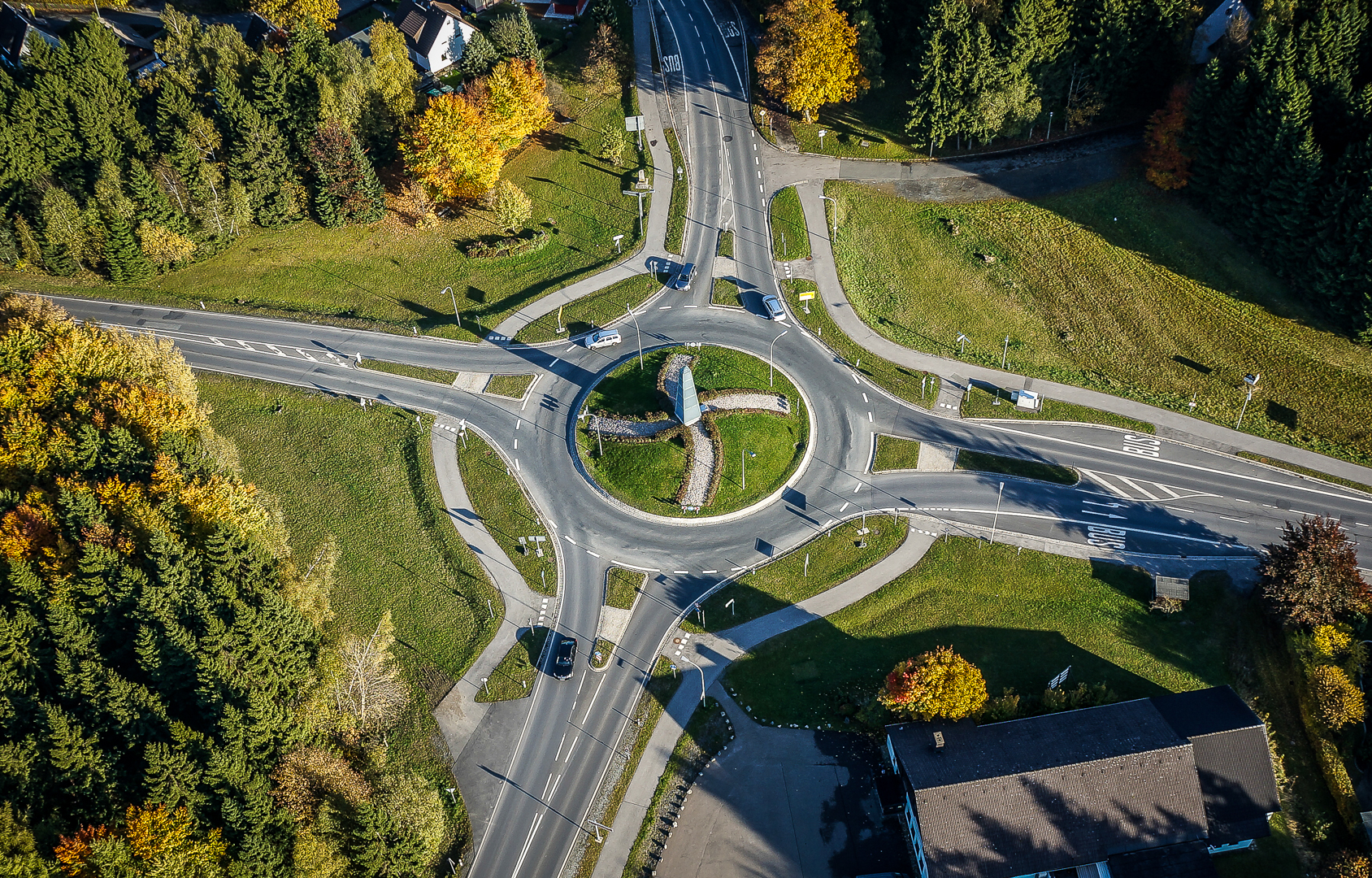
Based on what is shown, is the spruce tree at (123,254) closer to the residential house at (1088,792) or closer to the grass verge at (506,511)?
the grass verge at (506,511)

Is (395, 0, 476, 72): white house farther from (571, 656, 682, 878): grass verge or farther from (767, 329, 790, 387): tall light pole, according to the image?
(571, 656, 682, 878): grass verge

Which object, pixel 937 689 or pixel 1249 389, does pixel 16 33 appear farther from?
pixel 1249 389

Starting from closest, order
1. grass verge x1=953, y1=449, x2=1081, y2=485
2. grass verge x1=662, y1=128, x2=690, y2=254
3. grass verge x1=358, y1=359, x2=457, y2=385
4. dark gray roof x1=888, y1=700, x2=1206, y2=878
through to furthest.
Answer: dark gray roof x1=888, y1=700, x2=1206, y2=878
grass verge x1=953, y1=449, x2=1081, y2=485
grass verge x1=358, y1=359, x2=457, y2=385
grass verge x1=662, y1=128, x2=690, y2=254

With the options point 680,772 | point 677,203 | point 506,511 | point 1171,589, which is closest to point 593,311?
point 677,203

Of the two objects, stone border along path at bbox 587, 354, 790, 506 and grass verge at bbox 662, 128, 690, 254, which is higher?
grass verge at bbox 662, 128, 690, 254

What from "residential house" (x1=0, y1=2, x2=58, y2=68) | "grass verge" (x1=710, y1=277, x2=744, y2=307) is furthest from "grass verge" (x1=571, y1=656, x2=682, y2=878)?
"residential house" (x1=0, y1=2, x2=58, y2=68)

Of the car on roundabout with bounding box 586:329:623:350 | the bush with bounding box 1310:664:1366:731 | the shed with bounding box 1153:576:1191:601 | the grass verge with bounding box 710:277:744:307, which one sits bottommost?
the bush with bounding box 1310:664:1366:731

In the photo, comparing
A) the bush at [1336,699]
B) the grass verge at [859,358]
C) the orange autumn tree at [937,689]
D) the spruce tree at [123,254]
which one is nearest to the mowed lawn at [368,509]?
the spruce tree at [123,254]
